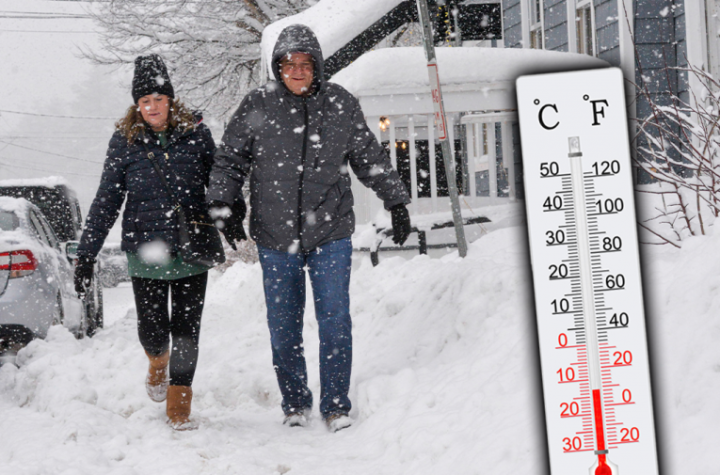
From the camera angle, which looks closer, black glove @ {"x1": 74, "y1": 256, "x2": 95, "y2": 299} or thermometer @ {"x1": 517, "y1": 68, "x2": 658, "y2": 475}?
thermometer @ {"x1": 517, "y1": 68, "x2": 658, "y2": 475}

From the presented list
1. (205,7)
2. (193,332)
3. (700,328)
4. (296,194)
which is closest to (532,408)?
(700,328)

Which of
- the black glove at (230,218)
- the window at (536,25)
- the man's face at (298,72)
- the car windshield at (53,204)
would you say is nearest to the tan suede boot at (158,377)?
the black glove at (230,218)

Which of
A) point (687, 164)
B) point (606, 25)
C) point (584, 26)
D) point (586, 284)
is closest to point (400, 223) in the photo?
point (687, 164)

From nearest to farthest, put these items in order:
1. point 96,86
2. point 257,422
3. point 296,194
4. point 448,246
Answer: point 296,194 → point 257,422 → point 448,246 → point 96,86

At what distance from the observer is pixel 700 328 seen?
112 inches

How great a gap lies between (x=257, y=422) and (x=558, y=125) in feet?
10.5

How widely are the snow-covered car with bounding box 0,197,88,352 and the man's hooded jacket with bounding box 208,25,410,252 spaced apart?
2.40m

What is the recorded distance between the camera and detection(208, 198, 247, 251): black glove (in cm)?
403

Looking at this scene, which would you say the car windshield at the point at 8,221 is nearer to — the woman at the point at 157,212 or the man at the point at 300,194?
the woman at the point at 157,212

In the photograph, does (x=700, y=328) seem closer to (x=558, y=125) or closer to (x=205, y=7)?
(x=558, y=125)

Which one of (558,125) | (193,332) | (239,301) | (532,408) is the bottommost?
(239,301)

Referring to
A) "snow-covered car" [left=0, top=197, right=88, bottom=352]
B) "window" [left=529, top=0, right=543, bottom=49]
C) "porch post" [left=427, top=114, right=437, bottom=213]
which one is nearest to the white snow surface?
"snow-covered car" [left=0, top=197, right=88, bottom=352]

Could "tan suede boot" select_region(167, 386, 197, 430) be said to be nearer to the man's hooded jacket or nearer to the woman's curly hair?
the man's hooded jacket

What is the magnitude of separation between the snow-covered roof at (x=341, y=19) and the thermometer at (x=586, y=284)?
8.15 metres
